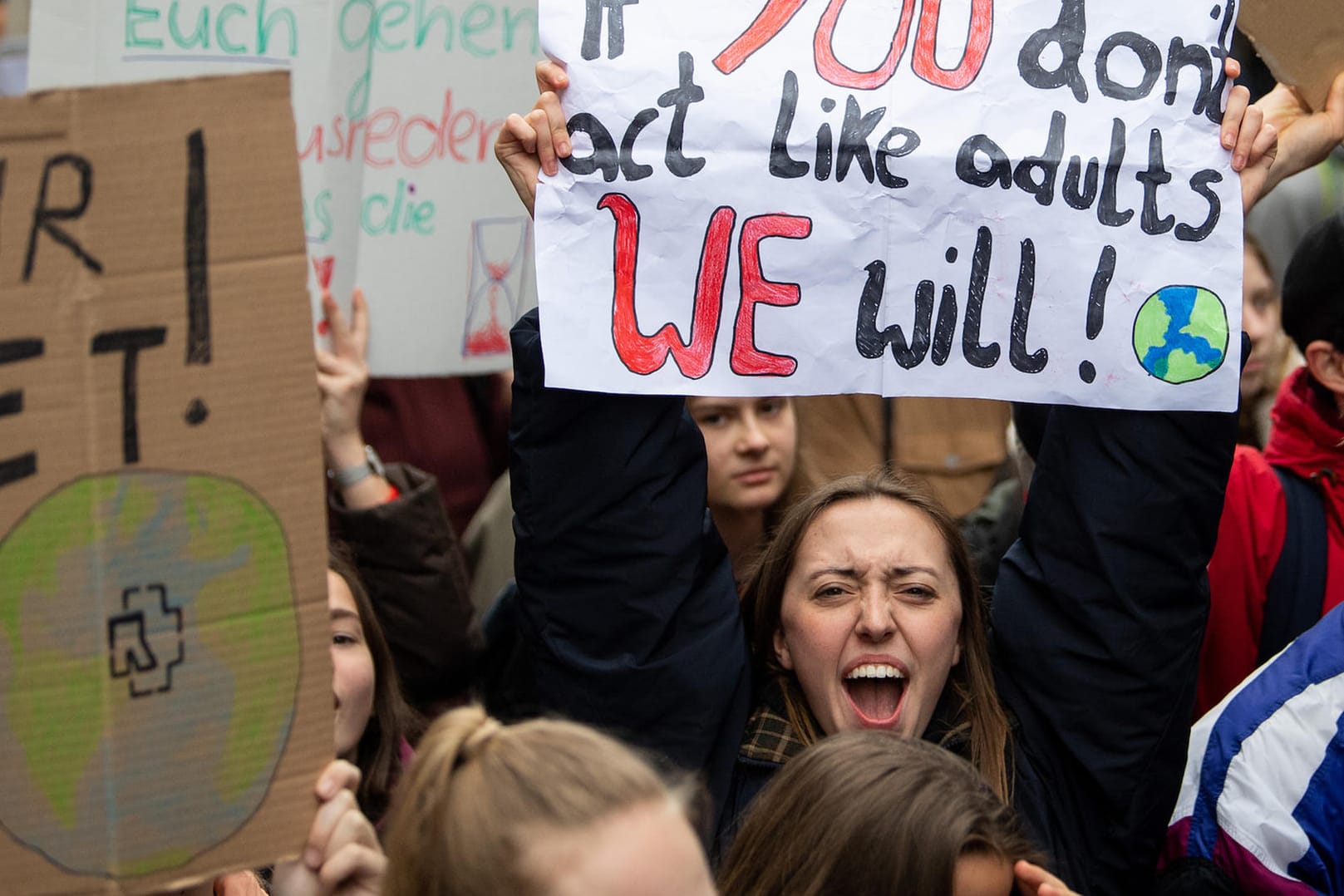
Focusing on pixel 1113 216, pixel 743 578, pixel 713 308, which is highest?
pixel 1113 216

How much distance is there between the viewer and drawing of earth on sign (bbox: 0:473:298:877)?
5.18 feet

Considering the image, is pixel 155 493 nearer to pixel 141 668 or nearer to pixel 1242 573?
pixel 141 668

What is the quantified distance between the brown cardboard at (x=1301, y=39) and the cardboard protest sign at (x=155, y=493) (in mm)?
1595

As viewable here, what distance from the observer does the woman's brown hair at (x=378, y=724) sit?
102 inches

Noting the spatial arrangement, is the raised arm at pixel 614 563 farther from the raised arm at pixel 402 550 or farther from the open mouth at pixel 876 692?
the raised arm at pixel 402 550

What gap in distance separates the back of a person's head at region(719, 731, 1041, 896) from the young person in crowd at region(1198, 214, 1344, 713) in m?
0.89

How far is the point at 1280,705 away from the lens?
2248 millimetres

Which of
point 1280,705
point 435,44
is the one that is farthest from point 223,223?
point 435,44

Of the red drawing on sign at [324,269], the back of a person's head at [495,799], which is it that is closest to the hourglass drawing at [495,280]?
the red drawing on sign at [324,269]

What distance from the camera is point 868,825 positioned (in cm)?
192

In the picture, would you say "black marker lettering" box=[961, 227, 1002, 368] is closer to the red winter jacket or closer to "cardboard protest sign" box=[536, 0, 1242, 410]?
"cardboard protest sign" box=[536, 0, 1242, 410]

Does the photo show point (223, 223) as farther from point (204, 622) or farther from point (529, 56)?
point (529, 56)

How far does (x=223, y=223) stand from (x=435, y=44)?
1.87 meters

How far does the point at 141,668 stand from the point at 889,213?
4.10ft
